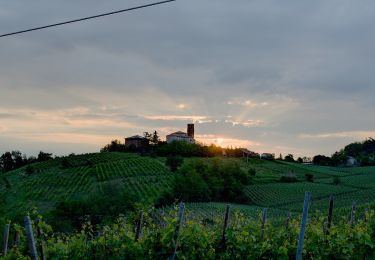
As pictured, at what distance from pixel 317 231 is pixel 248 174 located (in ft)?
219

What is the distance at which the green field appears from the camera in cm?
5522

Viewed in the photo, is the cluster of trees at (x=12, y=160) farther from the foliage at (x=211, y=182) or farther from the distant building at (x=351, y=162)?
the distant building at (x=351, y=162)

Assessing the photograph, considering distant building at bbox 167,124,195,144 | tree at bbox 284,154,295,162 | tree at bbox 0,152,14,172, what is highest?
distant building at bbox 167,124,195,144

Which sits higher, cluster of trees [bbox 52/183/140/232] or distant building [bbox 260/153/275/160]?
distant building [bbox 260/153/275/160]

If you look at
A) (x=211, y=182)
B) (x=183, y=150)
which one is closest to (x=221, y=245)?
(x=211, y=182)

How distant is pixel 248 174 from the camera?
74.8m

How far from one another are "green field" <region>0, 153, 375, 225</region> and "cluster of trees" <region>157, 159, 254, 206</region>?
1.44 metres

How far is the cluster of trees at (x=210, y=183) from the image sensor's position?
6192 cm

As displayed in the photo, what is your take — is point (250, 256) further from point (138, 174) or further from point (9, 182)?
point (9, 182)

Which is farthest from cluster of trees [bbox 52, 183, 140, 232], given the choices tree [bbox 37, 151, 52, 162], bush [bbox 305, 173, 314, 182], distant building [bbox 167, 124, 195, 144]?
distant building [bbox 167, 124, 195, 144]

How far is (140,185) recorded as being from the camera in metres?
62.8

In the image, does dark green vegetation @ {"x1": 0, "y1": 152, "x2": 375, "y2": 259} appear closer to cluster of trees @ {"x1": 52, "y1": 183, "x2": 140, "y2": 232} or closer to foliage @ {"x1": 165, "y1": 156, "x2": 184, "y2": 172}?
cluster of trees @ {"x1": 52, "y1": 183, "x2": 140, "y2": 232}

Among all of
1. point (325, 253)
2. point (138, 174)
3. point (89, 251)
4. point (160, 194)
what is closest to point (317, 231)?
point (325, 253)

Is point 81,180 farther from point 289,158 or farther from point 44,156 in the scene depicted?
point 289,158
